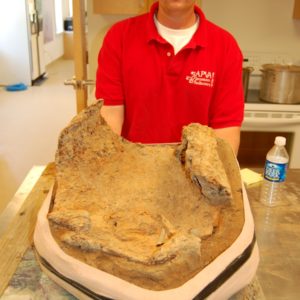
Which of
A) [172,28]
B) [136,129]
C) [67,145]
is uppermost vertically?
[172,28]

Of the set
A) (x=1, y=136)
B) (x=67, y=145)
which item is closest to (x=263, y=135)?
(x=67, y=145)

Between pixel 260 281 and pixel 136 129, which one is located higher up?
pixel 136 129

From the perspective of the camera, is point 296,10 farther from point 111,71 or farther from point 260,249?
point 260,249

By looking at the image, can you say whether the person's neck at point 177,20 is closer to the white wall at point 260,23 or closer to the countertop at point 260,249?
the countertop at point 260,249

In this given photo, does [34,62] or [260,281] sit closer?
[260,281]

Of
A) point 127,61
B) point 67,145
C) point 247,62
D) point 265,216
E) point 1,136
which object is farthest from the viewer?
point 1,136

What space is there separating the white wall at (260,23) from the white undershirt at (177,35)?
1307 mm

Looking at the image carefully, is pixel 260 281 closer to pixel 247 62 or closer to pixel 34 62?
pixel 247 62

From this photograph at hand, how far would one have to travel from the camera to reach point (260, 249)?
934 mm

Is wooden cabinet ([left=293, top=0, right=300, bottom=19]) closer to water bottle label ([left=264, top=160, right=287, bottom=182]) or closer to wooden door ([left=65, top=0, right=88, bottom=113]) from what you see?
wooden door ([left=65, top=0, right=88, bottom=113])

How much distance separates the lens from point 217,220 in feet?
2.26

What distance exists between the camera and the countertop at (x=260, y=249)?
2.54 ft

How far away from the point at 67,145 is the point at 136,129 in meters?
0.58

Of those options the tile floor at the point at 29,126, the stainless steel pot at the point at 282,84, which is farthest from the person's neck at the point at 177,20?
the tile floor at the point at 29,126
